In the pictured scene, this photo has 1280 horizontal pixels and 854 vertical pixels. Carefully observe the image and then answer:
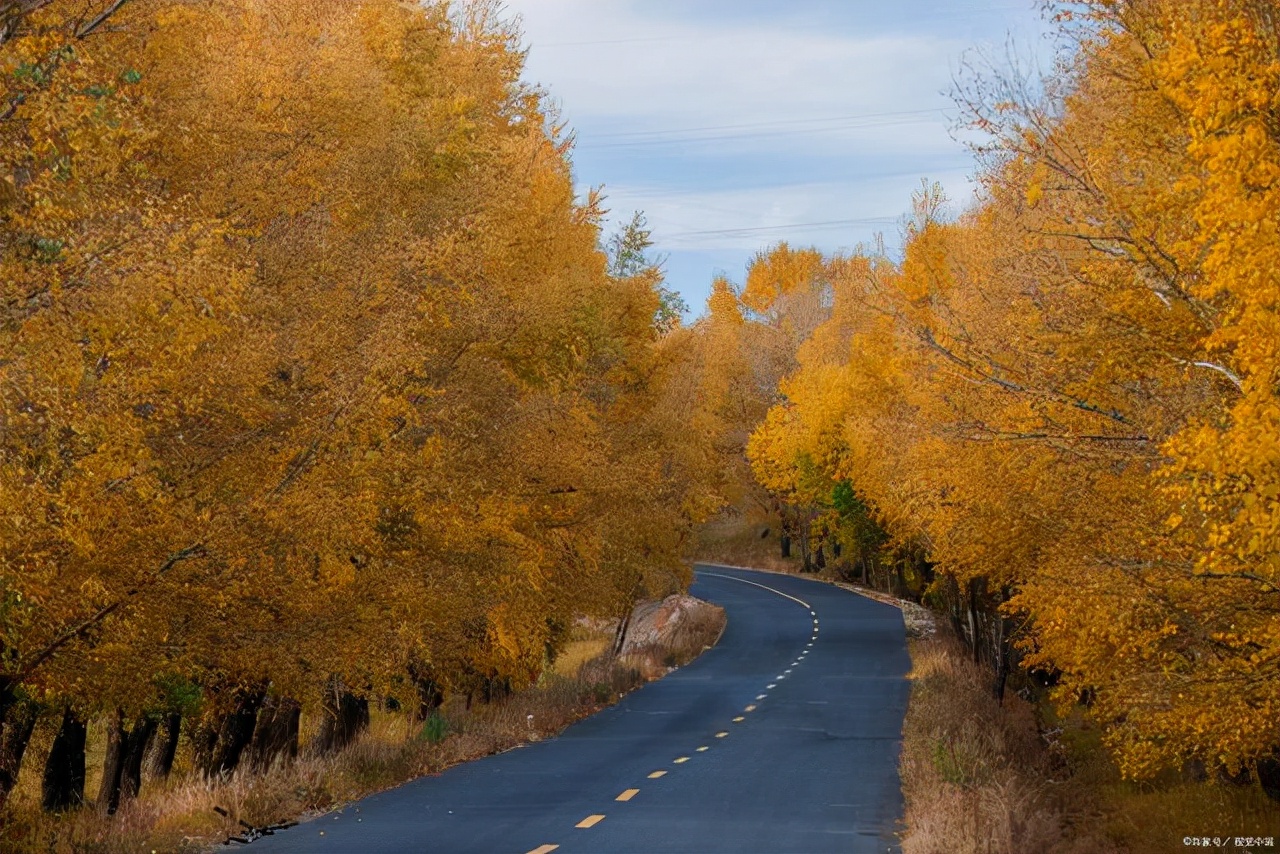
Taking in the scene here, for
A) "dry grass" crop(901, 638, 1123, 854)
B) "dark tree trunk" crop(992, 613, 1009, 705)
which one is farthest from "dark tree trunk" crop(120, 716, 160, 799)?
"dark tree trunk" crop(992, 613, 1009, 705)

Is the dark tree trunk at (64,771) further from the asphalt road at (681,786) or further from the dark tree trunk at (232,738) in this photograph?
the asphalt road at (681,786)

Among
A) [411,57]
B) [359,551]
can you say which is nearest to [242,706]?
[359,551]

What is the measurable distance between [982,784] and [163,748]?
1703cm

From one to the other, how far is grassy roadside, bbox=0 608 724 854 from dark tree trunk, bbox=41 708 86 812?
463 mm

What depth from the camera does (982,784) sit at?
49.7 ft

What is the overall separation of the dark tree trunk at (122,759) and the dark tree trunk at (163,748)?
44 cm

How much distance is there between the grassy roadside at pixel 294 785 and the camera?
39.6 ft

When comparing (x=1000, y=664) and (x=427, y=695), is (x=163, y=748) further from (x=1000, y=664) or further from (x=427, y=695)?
(x=1000, y=664)

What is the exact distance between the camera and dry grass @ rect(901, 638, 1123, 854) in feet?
39.9

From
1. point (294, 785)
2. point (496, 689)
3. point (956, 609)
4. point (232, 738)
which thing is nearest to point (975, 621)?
point (956, 609)

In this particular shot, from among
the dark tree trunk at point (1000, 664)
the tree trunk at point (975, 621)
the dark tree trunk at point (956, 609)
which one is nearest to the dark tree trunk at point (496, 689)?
the dark tree trunk at point (1000, 664)

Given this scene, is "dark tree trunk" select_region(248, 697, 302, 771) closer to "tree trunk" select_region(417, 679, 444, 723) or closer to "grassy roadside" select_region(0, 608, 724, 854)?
"grassy roadside" select_region(0, 608, 724, 854)

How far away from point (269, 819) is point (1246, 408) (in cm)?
914

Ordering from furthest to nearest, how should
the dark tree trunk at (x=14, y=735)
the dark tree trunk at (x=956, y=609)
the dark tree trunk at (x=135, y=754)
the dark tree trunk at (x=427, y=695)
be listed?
the dark tree trunk at (x=956, y=609) < the dark tree trunk at (x=427, y=695) < the dark tree trunk at (x=135, y=754) < the dark tree trunk at (x=14, y=735)
